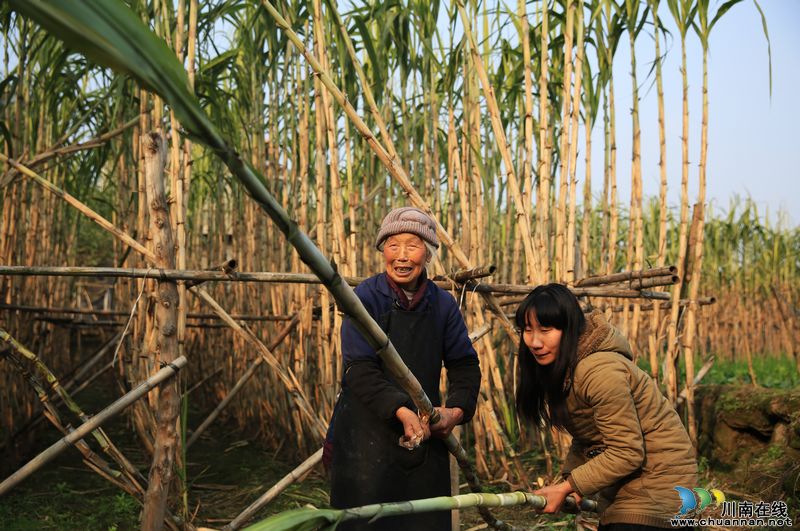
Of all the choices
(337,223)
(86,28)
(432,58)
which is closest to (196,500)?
(337,223)

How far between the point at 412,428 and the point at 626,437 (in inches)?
19.0

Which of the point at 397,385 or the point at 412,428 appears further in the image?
the point at 397,385

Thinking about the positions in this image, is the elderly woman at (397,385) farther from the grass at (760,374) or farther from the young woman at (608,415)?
the grass at (760,374)

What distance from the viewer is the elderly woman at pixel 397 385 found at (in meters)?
1.88

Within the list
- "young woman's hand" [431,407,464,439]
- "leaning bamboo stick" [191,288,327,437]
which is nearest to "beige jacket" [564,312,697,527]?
"young woman's hand" [431,407,464,439]

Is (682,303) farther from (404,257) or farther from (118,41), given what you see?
(118,41)

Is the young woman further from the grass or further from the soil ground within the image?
the grass

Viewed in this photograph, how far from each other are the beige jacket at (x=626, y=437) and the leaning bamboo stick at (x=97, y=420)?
1.26 m

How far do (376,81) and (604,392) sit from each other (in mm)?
2787

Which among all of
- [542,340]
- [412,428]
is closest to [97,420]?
[412,428]

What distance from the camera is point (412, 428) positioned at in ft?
5.63

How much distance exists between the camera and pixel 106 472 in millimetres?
2660

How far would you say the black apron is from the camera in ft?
6.23

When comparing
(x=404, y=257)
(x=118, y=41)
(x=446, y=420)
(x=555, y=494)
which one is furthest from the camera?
(x=404, y=257)
